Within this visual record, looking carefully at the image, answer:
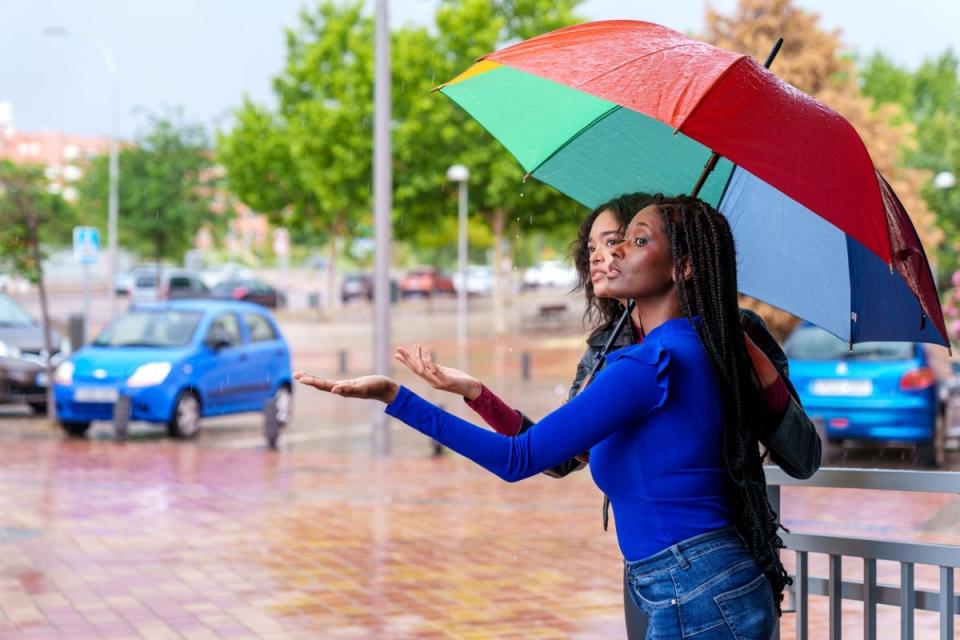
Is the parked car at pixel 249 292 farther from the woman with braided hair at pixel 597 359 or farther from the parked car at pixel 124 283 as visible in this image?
the woman with braided hair at pixel 597 359

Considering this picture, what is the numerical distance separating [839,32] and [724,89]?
30.8m

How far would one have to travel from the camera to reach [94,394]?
49.7 feet

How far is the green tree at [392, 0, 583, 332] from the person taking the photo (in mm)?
42656

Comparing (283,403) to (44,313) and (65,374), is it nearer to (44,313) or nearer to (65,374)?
(65,374)

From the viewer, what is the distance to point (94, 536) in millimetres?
8742

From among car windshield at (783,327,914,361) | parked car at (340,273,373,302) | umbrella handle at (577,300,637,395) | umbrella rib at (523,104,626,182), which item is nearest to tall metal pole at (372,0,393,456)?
car windshield at (783,327,914,361)

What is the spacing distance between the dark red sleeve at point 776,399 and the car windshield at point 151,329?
13505 mm

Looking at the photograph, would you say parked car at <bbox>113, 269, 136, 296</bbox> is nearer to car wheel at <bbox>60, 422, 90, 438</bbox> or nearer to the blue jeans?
car wheel at <bbox>60, 422, 90, 438</bbox>

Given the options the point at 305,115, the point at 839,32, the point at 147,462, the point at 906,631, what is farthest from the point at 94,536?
the point at 305,115

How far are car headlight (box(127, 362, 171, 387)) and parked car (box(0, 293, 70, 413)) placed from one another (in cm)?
256

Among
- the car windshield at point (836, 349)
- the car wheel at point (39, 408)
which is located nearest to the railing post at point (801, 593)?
the car windshield at point (836, 349)

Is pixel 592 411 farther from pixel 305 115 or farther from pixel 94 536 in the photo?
pixel 305 115

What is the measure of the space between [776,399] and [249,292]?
181 ft

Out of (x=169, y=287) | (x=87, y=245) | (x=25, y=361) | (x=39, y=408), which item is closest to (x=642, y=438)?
(x=25, y=361)
